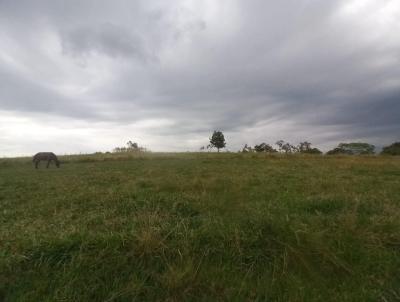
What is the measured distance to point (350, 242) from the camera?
4.63 meters

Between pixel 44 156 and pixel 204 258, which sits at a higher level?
pixel 44 156

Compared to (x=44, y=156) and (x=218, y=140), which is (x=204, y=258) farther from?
(x=218, y=140)

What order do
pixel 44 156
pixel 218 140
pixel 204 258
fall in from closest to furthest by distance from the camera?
pixel 204 258 → pixel 44 156 → pixel 218 140

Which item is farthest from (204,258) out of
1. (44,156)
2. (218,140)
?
(218,140)

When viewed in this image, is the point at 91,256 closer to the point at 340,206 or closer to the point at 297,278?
the point at 297,278

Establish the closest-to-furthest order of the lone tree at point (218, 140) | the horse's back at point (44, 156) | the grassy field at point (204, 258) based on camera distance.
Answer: the grassy field at point (204, 258) < the horse's back at point (44, 156) < the lone tree at point (218, 140)

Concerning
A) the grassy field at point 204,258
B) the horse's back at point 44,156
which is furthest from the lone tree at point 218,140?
the grassy field at point 204,258

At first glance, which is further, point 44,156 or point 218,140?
point 218,140

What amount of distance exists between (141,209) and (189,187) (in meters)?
A: 2.93

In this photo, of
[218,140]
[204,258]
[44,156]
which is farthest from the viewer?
[218,140]

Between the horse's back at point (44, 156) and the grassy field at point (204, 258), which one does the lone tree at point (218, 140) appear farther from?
the grassy field at point (204, 258)

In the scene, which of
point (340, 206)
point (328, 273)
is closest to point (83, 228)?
point (328, 273)

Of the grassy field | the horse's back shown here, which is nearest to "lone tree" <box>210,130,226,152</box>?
the horse's back

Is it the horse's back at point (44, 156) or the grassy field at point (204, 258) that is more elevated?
the horse's back at point (44, 156)
